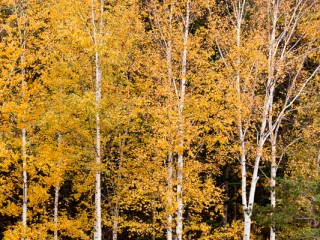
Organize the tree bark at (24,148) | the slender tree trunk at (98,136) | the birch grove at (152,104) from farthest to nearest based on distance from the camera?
the tree bark at (24,148), the slender tree trunk at (98,136), the birch grove at (152,104)

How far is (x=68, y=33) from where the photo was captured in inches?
493

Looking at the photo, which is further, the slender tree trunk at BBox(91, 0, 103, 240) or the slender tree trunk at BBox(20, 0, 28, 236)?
the slender tree trunk at BBox(20, 0, 28, 236)

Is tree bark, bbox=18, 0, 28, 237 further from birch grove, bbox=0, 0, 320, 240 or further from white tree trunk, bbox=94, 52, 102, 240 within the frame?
white tree trunk, bbox=94, 52, 102, 240

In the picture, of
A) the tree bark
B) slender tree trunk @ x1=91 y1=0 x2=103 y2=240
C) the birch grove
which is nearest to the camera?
the birch grove

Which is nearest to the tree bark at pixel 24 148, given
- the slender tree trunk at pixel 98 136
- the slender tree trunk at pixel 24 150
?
the slender tree trunk at pixel 24 150

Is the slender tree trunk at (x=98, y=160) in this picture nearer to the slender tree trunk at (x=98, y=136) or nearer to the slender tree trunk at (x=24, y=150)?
the slender tree trunk at (x=98, y=136)

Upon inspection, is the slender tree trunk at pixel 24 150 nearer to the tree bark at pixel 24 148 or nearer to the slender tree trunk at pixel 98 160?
the tree bark at pixel 24 148

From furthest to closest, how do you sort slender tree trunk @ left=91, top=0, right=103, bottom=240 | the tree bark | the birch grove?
1. the tree bark
2. slender tree trunk @ left=91, top=0, right=103, bottom=240
3. the birch grove

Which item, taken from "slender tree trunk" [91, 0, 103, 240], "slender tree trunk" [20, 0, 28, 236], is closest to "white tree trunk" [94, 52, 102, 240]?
"slender tree trunk" [91, 0, 103, 240]

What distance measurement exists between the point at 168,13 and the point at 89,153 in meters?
5.24

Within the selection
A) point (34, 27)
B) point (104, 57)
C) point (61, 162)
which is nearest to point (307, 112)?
point (104, 57)

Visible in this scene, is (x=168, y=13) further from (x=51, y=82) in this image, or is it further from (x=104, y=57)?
(x=51, y=82)

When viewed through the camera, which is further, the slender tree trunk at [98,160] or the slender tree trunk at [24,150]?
the slender tree trunk at [24,150]

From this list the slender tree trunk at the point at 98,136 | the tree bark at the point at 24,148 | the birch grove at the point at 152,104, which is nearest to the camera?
the birch grove at the point at 152,104
